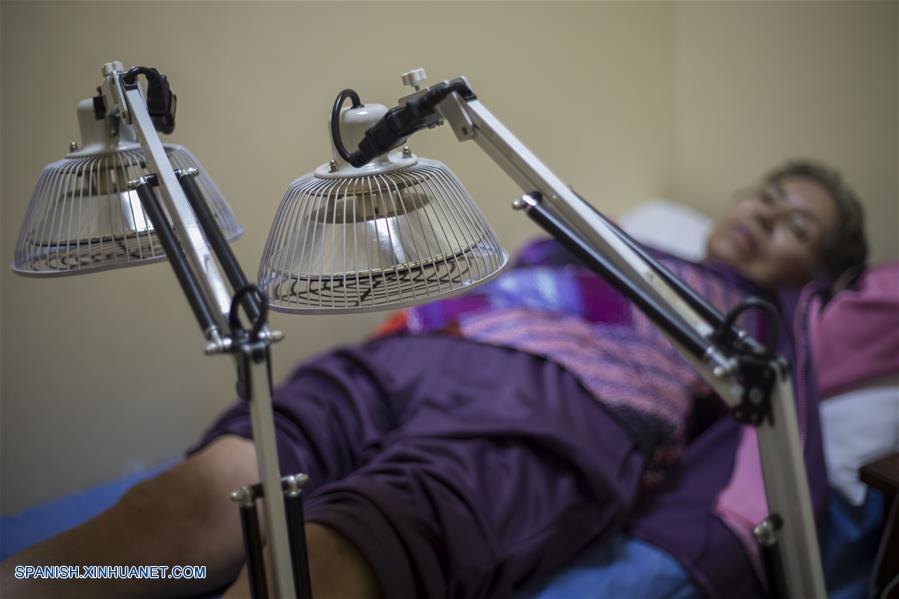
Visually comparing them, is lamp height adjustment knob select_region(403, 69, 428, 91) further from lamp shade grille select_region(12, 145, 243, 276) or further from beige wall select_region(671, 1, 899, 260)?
beige wall select_region(671, 1, 899, 260)

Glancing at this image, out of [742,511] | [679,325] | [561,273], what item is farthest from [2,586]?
[561,273]

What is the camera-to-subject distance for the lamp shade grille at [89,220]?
848 millimetres

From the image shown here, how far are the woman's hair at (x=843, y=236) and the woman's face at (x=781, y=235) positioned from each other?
0.02 m

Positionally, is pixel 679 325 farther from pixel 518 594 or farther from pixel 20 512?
pixel 20 512

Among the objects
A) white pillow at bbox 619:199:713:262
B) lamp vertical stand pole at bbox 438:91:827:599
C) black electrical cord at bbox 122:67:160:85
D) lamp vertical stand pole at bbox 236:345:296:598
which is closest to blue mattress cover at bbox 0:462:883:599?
lamp vertical stand pole at bbox 438:91:827:599

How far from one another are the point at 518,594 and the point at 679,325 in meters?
0.66

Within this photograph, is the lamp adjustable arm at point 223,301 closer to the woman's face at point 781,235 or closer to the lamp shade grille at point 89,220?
the lamp shade grille at point 89,220

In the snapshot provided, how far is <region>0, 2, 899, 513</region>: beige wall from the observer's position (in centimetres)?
121

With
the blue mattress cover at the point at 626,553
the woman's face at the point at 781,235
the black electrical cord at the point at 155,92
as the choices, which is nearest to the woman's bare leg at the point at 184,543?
the blue mattress cover at the point at 626,553

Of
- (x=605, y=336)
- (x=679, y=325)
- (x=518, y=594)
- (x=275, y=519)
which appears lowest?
(x=518, y=594)

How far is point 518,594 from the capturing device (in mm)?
1198

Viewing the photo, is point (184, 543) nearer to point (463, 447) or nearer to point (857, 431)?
point (463, 447)

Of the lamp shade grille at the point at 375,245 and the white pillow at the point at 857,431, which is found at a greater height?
the lamp shade grille at the point at 375,245

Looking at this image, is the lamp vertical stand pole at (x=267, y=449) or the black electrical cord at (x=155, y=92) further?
the black electrical cord at (x=155, y=92)
